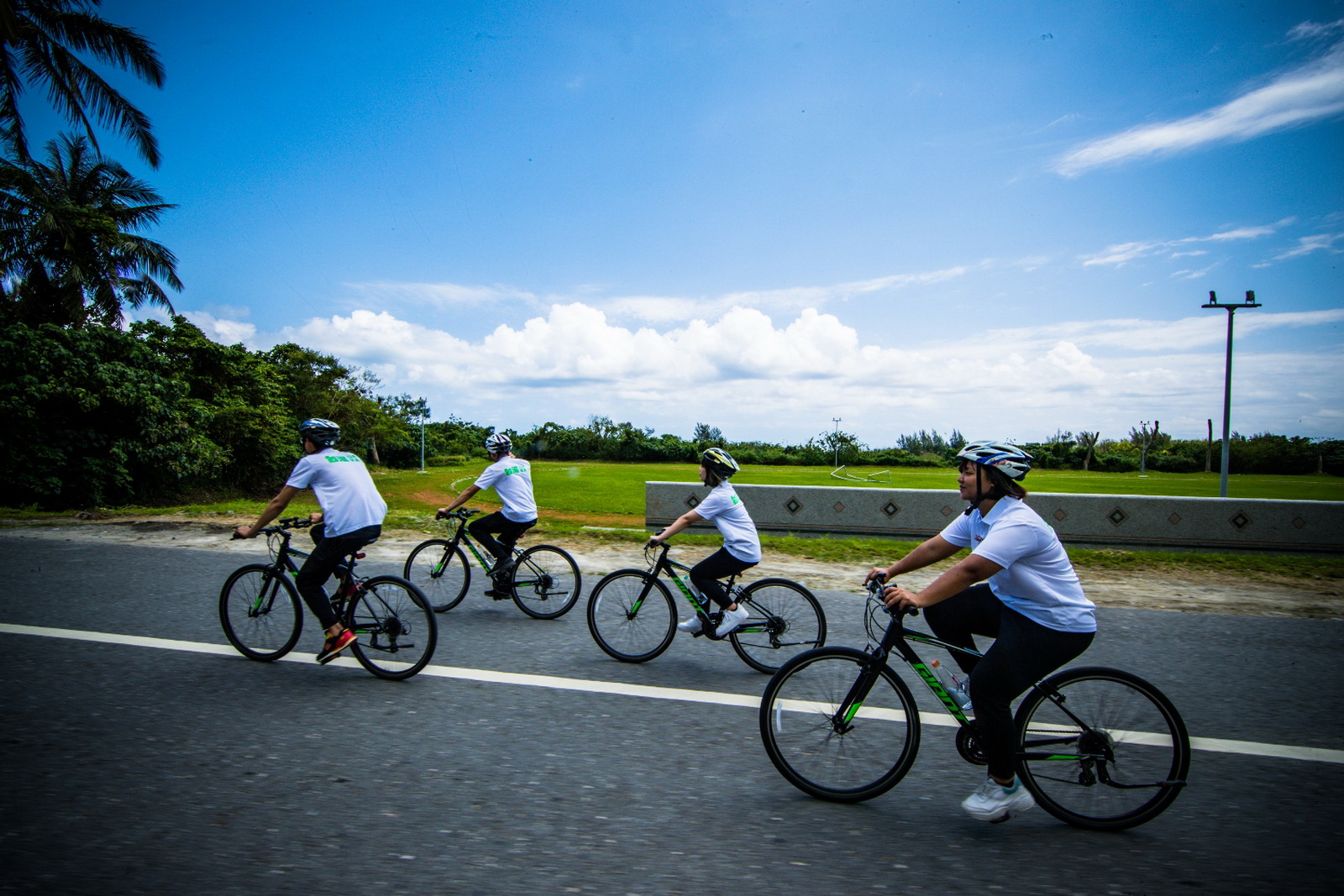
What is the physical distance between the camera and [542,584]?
6.74m

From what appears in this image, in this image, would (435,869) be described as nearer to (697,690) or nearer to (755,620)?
(697,690)

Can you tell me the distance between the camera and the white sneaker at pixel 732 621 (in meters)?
5.28

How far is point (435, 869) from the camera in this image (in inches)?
108

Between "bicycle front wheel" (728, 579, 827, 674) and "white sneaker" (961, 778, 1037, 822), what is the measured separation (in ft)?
6.76

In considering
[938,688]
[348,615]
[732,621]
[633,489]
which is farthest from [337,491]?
[633,489]

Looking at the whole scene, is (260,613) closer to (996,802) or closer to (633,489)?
(996,802)

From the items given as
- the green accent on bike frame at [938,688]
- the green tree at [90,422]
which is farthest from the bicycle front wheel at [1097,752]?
the green tree at [90,422]

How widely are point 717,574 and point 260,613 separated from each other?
352 cm

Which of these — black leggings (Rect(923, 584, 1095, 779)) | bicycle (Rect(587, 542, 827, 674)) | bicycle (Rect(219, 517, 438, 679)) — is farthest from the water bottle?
bicycle (Rect(219, 517, 438, 679))

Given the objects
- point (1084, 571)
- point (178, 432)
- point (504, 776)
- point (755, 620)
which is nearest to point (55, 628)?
point (504, 776)

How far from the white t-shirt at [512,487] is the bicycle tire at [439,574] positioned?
0.69m

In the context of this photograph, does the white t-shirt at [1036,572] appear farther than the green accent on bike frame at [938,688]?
No

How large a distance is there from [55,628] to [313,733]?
11.9ft

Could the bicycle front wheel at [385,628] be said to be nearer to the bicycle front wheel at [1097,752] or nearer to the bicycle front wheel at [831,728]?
the bicycle front wheel at [831,728]
